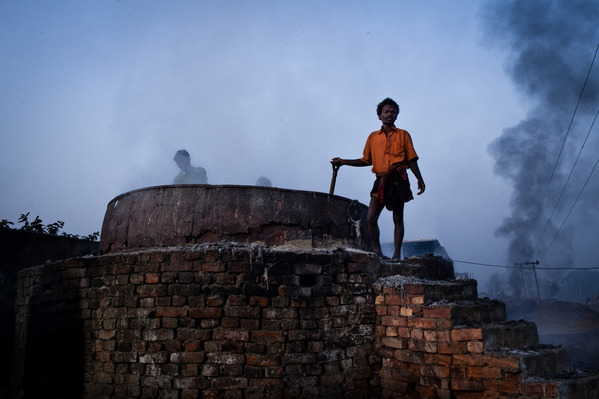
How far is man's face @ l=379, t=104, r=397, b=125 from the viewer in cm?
480

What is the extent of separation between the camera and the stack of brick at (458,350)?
2910 mm

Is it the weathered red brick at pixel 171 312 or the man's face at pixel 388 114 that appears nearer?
the weathered red brick at pixel 171 312

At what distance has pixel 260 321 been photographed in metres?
3.46

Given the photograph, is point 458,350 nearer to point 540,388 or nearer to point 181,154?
point 540,388

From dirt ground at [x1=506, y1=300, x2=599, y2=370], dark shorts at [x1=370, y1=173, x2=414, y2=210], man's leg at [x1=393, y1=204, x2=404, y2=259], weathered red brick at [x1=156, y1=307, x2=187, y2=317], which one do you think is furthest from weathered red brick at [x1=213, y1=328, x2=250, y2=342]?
dirt ground at [x1=506, y1=300, x2=599, y2=370]

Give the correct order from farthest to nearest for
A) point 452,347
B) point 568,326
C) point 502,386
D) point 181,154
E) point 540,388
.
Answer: point 568,326
point 181,154
point 452,347
point 502,386
point 540,388

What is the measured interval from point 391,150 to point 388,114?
0.48 metres

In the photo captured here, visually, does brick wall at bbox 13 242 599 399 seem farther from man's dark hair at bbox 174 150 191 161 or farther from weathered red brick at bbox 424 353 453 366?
man's dark hair at bbox 174 150 191 161

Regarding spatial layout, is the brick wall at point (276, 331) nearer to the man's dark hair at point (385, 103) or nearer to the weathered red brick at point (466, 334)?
the weathered red brick at point (466, 334)

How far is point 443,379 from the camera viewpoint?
3.23m

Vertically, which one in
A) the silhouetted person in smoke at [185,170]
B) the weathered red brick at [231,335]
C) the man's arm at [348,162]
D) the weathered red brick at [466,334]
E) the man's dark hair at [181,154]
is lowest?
the weathered red brick at [466,334]

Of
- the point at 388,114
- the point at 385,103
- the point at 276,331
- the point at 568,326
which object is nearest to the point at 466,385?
the point at 276,331

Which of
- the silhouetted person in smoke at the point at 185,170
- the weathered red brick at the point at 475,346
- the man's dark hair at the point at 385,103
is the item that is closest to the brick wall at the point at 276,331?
the weathered red brick at the point at 475,346

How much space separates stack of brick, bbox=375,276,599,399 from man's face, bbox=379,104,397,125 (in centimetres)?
201
